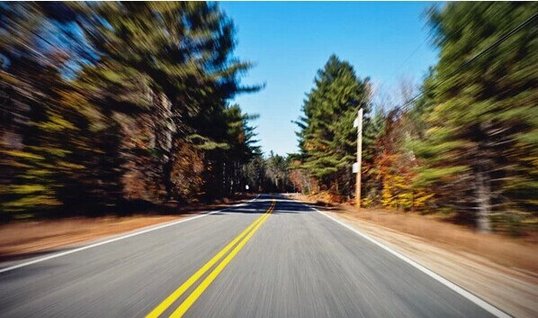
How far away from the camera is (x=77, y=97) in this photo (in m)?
14.6

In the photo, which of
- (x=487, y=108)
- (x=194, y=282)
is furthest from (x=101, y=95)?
(x=487, y=108)

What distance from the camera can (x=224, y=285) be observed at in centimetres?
504

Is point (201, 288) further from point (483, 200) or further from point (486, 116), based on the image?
point (483, 200)

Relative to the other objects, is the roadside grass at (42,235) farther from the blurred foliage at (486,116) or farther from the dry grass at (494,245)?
the blurred foliage at (486,116)

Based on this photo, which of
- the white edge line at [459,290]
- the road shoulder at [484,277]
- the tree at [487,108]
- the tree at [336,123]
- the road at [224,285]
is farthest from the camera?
the tree at [336,123]

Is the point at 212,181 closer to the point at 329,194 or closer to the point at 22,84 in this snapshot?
the point at 329,194

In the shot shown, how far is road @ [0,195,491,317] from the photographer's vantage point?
4.08 meters

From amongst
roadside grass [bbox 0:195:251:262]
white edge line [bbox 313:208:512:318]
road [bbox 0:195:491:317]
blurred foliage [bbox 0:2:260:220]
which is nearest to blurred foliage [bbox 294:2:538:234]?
white edge line [bbox 313:208:512:318]

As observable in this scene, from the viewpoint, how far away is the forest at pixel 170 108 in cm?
1167

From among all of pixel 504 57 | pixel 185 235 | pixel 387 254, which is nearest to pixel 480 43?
pixel 504 57

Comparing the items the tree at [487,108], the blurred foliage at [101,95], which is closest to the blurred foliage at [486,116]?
the tree at [487,108]

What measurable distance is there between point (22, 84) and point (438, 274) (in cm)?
1497

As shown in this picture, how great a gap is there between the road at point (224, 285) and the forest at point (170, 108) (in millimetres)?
6196

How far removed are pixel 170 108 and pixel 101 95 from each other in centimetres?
763
